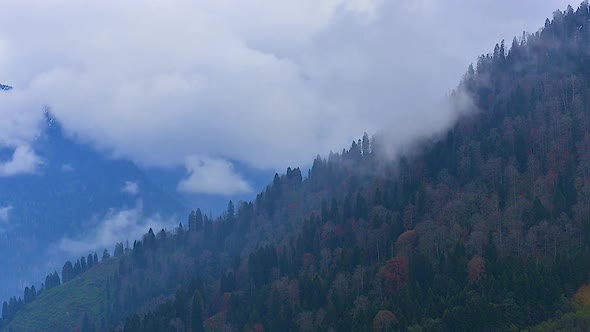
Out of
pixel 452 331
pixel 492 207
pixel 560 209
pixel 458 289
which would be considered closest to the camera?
pixel 452 331

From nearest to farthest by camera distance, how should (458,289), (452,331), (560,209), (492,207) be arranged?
1. (452,331)
2. (458,289)
3. (560,209)
4. (492,207)

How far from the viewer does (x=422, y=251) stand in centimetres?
18862

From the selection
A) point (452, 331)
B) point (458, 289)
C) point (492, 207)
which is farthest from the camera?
point (492, 207)

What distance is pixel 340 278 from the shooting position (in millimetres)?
195750

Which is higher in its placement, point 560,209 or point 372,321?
point 560,209

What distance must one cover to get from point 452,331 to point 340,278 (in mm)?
50416

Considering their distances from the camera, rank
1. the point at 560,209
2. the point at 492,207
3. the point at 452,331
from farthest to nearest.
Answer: the point at 492,207 → the point at 560,209 → the point at 452,331

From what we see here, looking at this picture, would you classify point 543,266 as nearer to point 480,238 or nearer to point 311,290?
A: point 480,238

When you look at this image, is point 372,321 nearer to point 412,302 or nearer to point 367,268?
point 412,302

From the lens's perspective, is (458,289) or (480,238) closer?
(458,289)

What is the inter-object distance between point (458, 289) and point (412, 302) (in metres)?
9.22

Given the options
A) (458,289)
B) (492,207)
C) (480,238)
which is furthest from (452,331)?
(492,207)

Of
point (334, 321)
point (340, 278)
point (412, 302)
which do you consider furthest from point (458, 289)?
point (340, 278)

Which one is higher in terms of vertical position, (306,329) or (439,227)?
(439,227)
